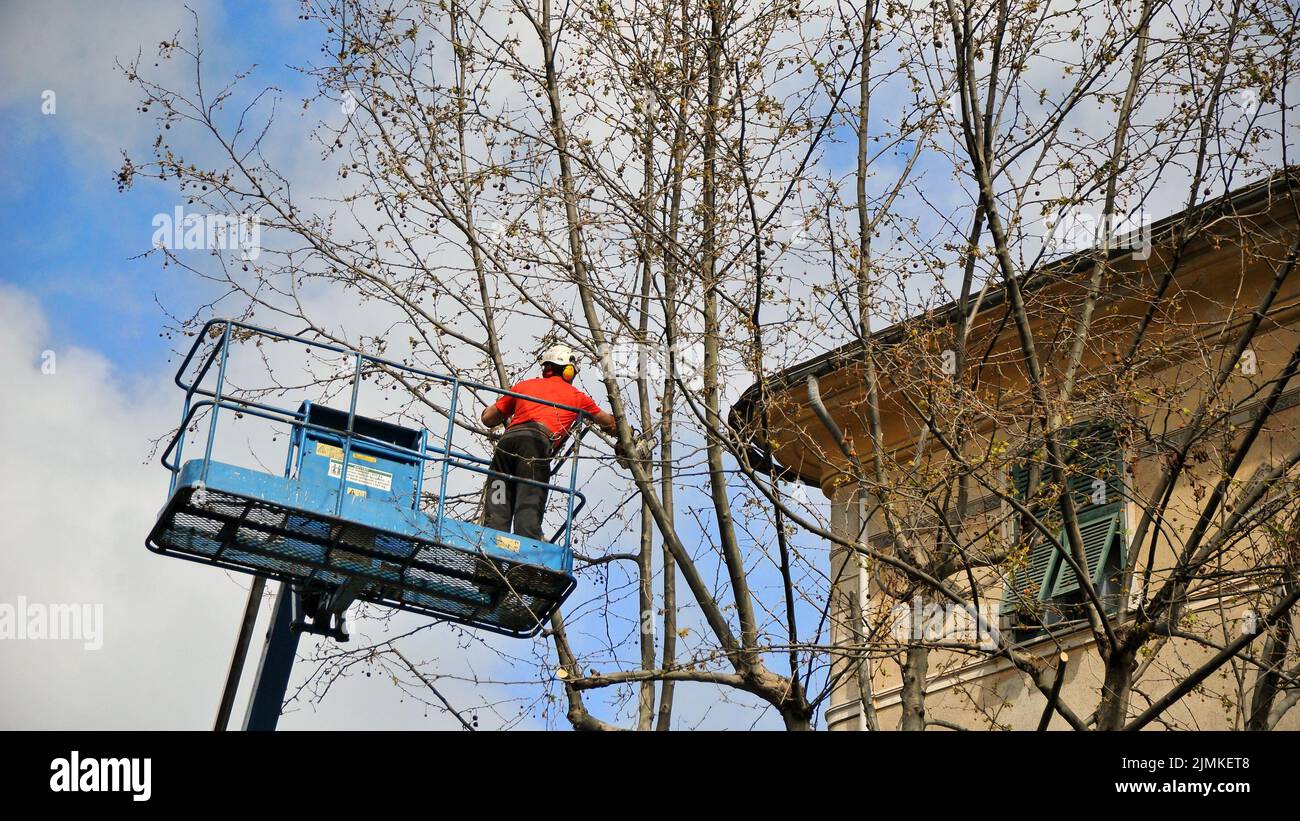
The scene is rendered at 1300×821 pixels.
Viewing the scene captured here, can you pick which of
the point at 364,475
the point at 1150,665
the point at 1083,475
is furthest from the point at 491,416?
the point at 1150,665

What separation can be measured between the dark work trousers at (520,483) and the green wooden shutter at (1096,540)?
3.88 m

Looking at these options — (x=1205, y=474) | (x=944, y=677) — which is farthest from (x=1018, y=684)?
(x=1205, y=474)

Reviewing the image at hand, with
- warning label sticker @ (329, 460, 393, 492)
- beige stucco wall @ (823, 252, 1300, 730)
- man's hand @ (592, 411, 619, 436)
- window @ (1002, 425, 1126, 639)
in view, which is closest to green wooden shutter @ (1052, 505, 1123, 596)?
window @ (1002, 425, 1126, 639)

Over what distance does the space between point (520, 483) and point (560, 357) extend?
110 centimetres

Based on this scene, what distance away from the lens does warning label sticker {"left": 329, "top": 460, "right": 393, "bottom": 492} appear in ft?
32.3

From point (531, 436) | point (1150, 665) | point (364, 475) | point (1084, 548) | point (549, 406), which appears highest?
point (549, 406)

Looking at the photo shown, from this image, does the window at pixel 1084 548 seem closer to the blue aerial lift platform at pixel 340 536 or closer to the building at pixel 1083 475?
the building at pixel 1083 475

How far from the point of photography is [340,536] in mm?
9719

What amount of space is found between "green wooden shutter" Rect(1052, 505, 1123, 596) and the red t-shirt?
3.68 metres

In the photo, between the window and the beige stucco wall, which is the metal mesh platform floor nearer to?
the beige stucco wall

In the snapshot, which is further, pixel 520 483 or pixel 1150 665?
pixel 1150 665

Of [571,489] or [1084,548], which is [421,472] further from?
[1084,548]

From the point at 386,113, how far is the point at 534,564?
3866mm

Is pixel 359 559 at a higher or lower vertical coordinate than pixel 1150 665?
higher
